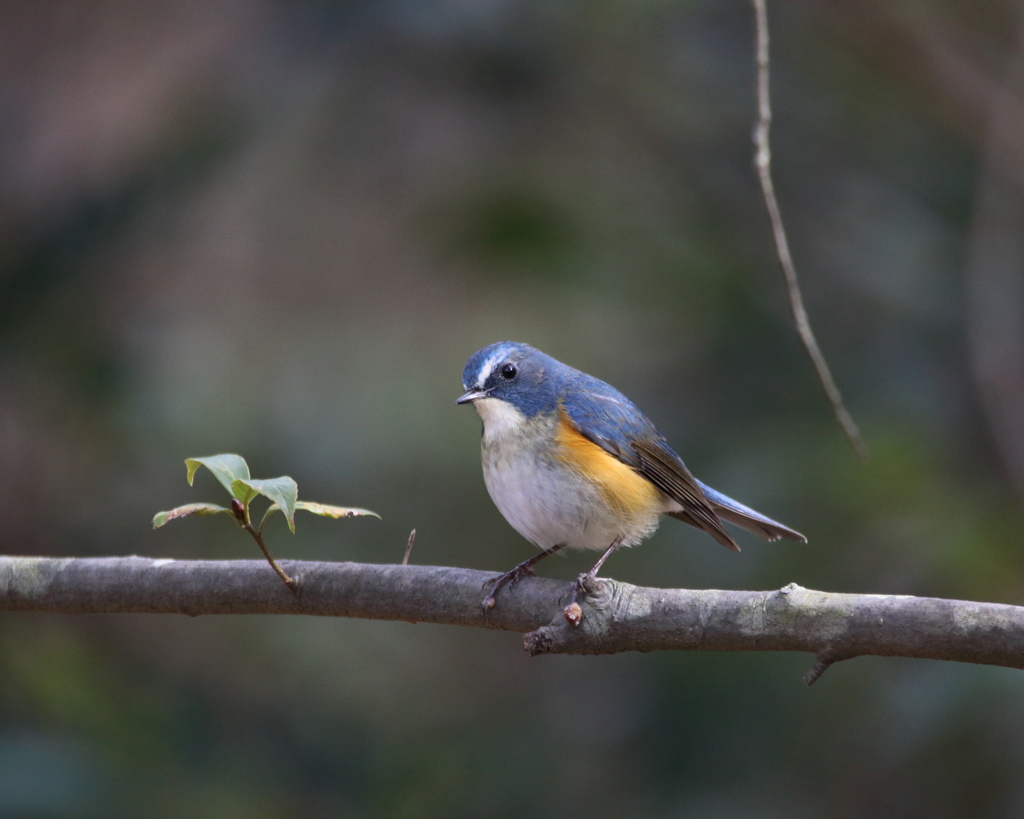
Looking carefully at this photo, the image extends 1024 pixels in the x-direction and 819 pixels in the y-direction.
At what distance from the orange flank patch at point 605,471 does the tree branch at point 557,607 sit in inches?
30.4

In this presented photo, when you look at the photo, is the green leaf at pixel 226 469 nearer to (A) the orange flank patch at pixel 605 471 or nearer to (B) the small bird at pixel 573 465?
(B) the small bird at pixel 573 465

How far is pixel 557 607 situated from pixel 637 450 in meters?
1.31

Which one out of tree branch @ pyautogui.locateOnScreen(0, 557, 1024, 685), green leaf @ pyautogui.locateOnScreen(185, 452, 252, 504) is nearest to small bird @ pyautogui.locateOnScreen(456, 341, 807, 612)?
tree branch @ pyautogui.locateOnScreen(0, 557, 1024, 685)

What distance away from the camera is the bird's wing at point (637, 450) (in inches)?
145

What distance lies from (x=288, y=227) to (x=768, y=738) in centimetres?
446

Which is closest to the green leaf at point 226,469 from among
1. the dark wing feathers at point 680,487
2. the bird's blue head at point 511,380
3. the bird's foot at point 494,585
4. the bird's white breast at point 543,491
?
the bird's foot at point 494,585

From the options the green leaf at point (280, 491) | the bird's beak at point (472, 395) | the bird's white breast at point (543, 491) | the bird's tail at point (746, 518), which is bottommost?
the bird's tail at point (746, 518)

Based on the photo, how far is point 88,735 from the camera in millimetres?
4008

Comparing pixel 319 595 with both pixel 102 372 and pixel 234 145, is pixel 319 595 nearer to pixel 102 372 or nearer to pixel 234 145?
pixel 102 372

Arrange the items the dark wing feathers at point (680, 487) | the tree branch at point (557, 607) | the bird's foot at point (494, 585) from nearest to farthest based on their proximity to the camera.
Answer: the tree branch at point (557, 607) → the bird's foot at point (494, 585) → the dark wing feathers at point (680, 487)

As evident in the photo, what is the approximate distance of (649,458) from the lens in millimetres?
3779

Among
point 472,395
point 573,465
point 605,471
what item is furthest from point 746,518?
point 472,395

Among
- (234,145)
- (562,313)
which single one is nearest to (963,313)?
(562,313)

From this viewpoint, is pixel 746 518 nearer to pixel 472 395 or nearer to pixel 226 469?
pixel 472 395
